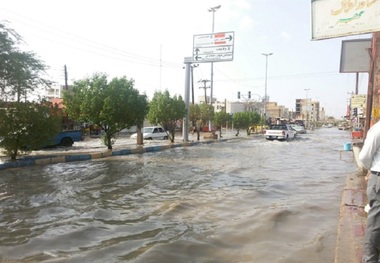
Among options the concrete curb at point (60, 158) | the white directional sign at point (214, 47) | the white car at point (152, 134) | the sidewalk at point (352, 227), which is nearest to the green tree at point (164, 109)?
the white directional sign at point (214, 47)

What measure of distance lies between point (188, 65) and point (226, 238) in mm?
25630

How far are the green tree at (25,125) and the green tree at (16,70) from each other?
1.57ft

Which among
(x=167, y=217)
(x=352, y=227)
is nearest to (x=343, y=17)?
(x=352, y=227)

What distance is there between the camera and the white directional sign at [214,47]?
27.6 metres

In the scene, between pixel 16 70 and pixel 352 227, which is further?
pixel 16 70

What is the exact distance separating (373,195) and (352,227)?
1.91 metres

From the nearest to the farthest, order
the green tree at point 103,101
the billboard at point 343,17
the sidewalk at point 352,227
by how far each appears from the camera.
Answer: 1. the sidewalk at point 352,227
2. the billboard at point 343,17
3. the green tree at point 103,101

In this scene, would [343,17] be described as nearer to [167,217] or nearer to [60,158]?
[167,217]

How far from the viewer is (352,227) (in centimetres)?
502

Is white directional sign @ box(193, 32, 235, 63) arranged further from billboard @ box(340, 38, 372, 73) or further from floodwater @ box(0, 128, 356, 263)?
billboard @ box(340, 38, 372, 73)

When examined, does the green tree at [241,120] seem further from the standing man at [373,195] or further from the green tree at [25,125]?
the standing man at [373,195]

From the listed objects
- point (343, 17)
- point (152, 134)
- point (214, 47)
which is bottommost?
point (152, 134)

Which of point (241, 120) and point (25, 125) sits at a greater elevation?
point (25, 125)

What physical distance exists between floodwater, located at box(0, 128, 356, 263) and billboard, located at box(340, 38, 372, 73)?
3466 mm
